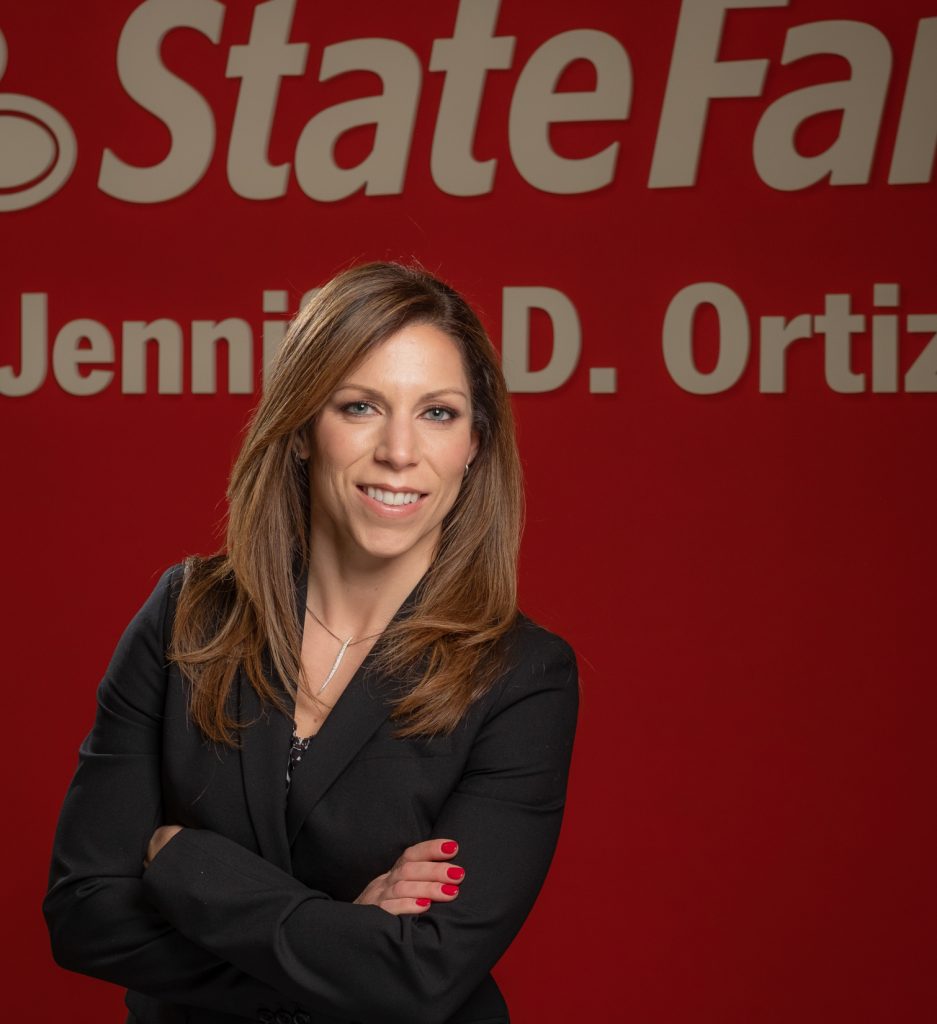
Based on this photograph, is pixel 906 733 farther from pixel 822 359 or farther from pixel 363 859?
pixel 363 859

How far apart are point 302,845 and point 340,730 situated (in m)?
0.15

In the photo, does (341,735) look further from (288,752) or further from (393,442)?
(393,442)

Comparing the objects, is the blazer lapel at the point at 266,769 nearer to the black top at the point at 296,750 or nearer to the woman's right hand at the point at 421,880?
the black top at the point at 296,750

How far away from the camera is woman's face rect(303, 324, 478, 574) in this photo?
195 centimetres

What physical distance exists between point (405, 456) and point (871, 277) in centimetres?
200

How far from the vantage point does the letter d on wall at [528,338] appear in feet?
12.0

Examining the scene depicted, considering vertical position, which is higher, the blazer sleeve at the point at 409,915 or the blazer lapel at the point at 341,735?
the blazer lapel at the point at 341,735

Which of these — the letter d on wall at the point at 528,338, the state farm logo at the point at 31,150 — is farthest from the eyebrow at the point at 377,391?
the state farm logo at the point at 31,150

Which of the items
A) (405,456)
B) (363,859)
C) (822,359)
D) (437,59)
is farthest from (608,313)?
(363,859)

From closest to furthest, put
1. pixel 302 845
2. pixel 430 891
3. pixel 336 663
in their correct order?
1. pixel 430 891
2. pixel 302 845
3. pixel 336 663

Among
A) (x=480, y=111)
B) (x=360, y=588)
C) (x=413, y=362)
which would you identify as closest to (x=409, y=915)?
(x=360, y=588)

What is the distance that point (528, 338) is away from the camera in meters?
3.67

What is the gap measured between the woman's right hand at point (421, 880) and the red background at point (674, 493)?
1909 millimetres

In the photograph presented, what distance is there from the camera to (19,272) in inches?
153
